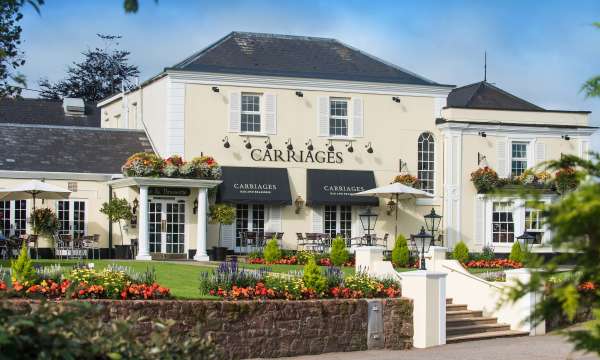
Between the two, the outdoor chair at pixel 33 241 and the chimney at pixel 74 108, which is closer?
the outdoor chair at pixel 33 241

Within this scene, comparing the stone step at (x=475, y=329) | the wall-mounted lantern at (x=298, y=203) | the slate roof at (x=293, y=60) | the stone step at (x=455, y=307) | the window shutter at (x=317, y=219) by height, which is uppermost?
the slate roof at (x=293, y=60)

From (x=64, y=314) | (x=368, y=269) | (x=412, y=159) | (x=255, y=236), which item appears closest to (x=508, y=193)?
(x=64, y=314)

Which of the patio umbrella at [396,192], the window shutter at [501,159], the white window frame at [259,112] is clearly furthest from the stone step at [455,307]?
the window shutter at [501,159]

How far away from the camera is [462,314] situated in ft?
66.5

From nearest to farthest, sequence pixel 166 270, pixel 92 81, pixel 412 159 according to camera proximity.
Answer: pixel 166 270 < pixel 412 159 < pixel 92 81

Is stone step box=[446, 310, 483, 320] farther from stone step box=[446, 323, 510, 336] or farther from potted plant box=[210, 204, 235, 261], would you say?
potted plant box=[210, 204, 235, 261]

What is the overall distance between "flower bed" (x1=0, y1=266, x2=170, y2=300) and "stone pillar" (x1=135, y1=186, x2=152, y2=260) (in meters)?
14.4

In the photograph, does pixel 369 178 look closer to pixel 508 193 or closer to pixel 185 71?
pixel 185 71

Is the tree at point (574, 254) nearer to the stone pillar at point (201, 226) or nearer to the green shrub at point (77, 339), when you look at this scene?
the green shrub at point (77, 339)

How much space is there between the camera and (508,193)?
22.3 feet

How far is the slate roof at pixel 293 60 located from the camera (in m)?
34.0

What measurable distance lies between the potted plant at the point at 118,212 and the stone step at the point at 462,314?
45.5ft

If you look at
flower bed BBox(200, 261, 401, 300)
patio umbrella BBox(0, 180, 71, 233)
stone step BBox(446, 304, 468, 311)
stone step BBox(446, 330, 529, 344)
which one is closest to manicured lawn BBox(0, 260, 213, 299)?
flower bed BBox(200, 261, 401, 300)

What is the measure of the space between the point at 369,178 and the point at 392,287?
649 inches
